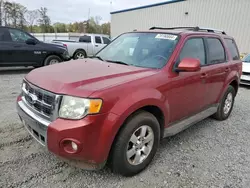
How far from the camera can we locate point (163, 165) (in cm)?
289

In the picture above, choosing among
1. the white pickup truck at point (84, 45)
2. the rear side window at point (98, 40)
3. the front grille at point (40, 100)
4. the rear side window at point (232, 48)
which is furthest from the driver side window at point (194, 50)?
the rear side window at point (98, 40)

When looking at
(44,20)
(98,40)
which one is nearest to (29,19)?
(44,20)

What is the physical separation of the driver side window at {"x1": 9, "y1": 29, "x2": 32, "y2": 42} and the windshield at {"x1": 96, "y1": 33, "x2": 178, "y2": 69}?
19.9 feet

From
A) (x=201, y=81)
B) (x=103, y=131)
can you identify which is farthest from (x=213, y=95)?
(x=103, y=131)

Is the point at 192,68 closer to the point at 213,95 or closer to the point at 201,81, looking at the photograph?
the point at 201,81

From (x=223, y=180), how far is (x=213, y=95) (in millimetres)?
1711

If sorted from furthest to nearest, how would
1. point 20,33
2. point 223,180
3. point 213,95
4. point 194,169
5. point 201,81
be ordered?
point 20,33
point 213,95
point 201,81
point 194,169
point 223,180

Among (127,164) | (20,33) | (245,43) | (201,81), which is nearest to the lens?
(127,164)

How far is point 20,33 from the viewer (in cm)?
848

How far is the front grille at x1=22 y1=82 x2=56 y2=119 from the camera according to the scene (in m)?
2.20

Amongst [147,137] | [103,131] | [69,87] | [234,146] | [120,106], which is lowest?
[234,146]

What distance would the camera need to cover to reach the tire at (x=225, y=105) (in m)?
4.44

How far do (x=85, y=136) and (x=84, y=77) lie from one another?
70 cm

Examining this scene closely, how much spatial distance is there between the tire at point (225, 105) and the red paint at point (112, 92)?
1156 mm
